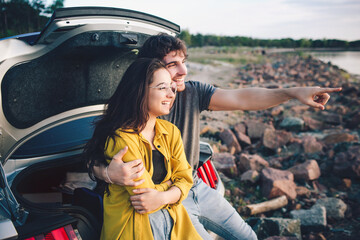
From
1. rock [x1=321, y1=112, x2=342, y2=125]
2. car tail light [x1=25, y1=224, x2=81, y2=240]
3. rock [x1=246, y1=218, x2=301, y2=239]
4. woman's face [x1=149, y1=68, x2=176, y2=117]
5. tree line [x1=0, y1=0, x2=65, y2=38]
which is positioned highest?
tree line [x1=0, y1=0, x2=65, y2=38]

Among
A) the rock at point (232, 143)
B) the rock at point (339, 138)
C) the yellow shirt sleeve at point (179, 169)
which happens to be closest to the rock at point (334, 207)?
the rock at point (232, 143)

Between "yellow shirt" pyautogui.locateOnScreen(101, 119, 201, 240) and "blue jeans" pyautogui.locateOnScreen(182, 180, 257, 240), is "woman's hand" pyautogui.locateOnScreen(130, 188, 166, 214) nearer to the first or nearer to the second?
"yellow shirt" pyautogui.locateOnScreen(101, 119, 201, 240)

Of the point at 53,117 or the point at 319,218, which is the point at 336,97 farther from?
the point at 53,117

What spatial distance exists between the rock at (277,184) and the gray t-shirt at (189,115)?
7.06 feet

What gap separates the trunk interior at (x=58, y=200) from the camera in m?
1.52

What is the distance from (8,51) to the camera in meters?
1.97

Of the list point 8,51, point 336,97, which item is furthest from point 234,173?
point 336,97

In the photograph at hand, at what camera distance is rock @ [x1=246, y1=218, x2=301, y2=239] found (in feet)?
10.0

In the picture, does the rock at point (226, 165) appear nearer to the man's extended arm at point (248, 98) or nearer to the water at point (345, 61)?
the man's extended arm at point (248, 98)

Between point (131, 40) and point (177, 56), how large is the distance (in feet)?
1.27

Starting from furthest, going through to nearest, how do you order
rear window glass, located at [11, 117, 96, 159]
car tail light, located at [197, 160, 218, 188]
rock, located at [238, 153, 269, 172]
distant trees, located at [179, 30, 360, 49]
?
distant trees, located at [179, 30, 360, 49] < rock, located at [238, 153, 269, 172] < car tail light, located at [197, 160, 218, 188] < rear window glass, located at [11, 117, 96, 159]

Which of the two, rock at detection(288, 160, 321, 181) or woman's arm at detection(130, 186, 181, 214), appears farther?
rock at detection(288, 160, 321, 181)

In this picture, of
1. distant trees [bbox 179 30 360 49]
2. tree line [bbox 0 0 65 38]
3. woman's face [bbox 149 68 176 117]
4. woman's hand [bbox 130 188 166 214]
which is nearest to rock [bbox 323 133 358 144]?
woman's face [bbox 149 68 176 117]

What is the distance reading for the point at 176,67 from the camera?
2.18 meters
